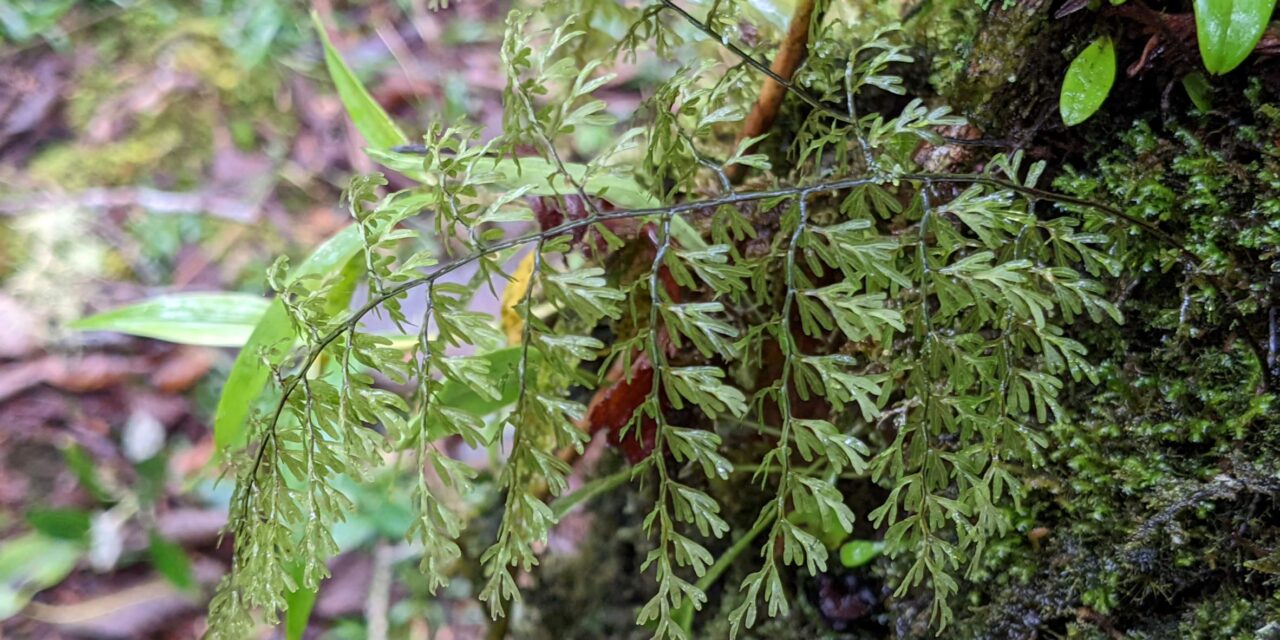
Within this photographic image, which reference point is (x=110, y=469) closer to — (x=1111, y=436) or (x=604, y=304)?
(x=604, y=304)

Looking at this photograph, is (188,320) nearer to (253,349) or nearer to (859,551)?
(253,349)

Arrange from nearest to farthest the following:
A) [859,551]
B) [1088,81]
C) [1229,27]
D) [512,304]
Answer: [1229,27] → [1088,81] → [859,551] → [512,304]

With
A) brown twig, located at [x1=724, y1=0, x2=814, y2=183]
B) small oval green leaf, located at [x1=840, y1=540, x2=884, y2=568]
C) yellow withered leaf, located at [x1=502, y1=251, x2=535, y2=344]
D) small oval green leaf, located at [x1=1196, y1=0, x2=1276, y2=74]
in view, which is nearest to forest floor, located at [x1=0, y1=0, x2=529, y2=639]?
yellow withered leaf, located at [x1=502, y1=251, x2=535, y2=344]

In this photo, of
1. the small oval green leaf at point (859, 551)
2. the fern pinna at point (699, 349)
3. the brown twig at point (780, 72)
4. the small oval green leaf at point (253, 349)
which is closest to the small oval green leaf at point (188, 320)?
the small oval green leaf at point (253, 349)

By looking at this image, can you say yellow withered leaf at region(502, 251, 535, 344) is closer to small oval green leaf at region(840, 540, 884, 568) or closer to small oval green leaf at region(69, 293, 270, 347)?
small oval green leaf at region(69, 293, 270, 347)

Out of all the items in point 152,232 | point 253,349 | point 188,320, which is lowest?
point 152,232

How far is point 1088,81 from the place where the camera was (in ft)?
3.52

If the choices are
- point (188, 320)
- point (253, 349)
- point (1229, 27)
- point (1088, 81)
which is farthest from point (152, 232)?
A: point (1229, 27)

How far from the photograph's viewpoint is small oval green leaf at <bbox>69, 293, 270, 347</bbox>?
1.72 m

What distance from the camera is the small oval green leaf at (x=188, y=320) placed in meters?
1.72

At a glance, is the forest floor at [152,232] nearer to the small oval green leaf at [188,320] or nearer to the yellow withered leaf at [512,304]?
the small oval green leaf at [188,320]

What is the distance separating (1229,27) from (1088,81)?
0.18 meters

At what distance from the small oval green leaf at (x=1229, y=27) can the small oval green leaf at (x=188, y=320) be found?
1763mm

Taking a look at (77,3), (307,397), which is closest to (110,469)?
(77,3)
